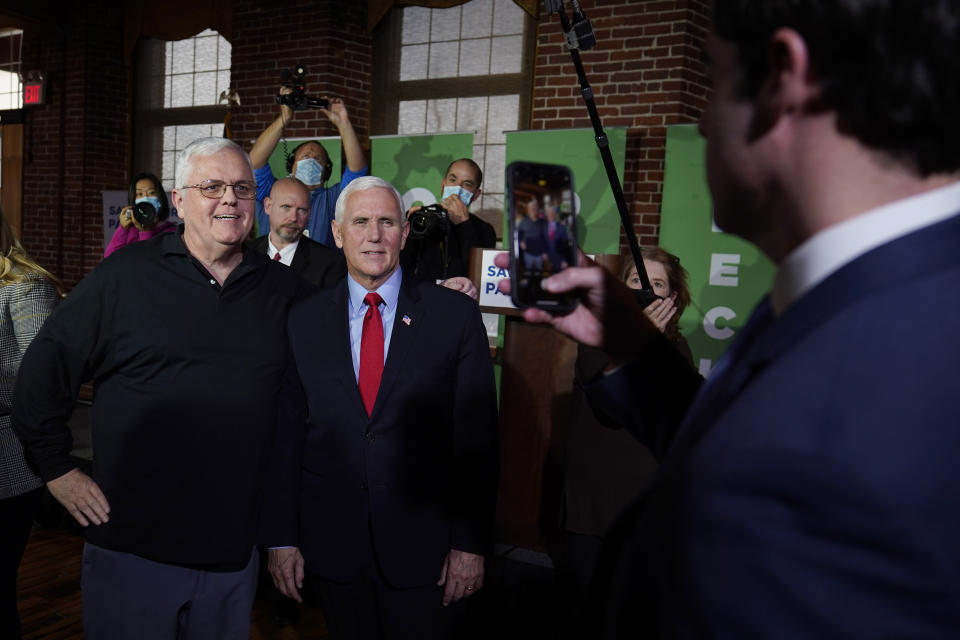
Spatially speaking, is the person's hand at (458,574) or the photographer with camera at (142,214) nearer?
the person's hand at (458,574)

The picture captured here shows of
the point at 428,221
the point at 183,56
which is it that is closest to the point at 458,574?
the point at 428,221

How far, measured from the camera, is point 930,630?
440 millimetres

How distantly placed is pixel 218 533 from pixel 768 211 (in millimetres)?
1640

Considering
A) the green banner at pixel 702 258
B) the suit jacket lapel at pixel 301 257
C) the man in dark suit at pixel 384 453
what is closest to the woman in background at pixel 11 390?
the man in dark suit at pixel 384 453

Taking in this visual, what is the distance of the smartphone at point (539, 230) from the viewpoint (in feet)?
2.95

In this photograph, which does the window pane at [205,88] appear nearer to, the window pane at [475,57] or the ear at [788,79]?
the window pane at [475,57]

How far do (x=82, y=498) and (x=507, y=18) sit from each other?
16.7 ft

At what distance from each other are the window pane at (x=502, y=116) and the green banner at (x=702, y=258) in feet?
5.68

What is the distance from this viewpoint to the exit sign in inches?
303

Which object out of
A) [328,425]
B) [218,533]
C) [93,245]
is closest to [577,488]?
[328,425]

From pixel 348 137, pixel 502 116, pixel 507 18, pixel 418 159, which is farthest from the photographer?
pixel 502 116

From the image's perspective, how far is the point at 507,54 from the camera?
19.0 feet

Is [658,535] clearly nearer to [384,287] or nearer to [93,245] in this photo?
[384,287]

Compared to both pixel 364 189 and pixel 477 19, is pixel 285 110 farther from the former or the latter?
pixel 364 189
